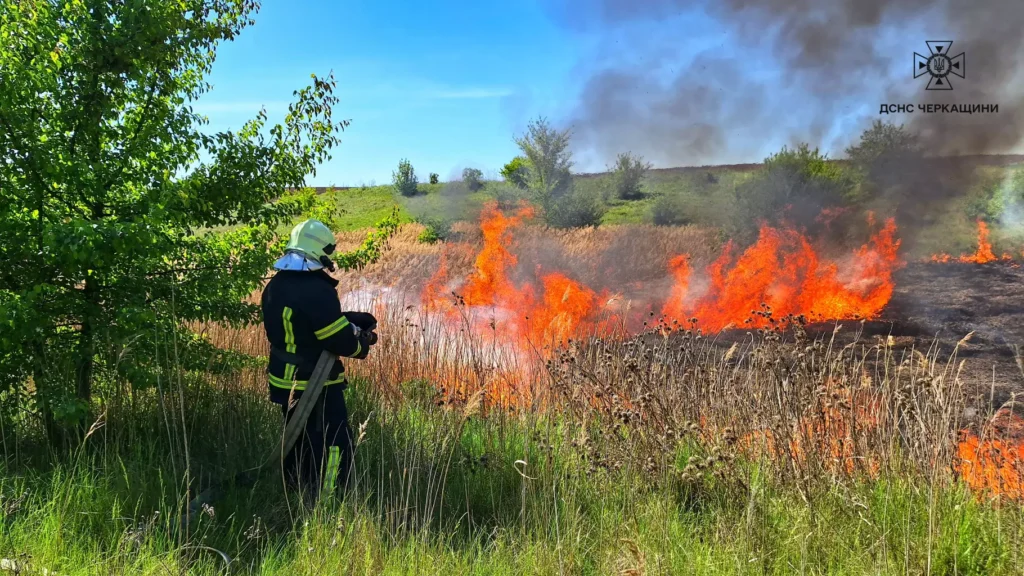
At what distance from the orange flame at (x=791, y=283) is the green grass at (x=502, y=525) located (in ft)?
31.6

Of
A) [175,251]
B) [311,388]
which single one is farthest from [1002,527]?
[175,251]

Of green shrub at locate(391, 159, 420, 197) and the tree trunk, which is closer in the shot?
the tree trunk

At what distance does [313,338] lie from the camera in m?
3.85

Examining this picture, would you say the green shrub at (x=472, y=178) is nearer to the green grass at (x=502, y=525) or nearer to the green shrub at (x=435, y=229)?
the green shrub at (x=435, y=229)

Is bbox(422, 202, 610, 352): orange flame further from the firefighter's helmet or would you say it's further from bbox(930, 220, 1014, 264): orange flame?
bbox(930, 220, 1014, 264): orange flame

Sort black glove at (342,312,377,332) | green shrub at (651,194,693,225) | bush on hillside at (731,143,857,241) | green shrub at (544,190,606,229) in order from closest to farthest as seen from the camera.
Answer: black glove at (342,312,377,332)
bush on hillside at (731,143,857,241)
green shrub at (651,194,693,225)
green shrub at (544,190,606,229)

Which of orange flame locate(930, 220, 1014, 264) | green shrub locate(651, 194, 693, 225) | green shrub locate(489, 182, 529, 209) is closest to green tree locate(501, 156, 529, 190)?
green shrub locate(489, 182, 529, 209)

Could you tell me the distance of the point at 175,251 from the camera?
182 inches

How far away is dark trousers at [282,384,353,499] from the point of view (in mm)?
3922

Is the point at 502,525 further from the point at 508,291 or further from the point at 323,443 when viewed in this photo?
the point at 508,291

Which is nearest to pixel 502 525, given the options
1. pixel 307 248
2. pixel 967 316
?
pixel 307 248

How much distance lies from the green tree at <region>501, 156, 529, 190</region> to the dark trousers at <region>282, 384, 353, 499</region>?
27303mm

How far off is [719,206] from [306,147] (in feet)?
72.9

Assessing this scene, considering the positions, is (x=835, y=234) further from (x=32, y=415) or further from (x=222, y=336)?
(x=32, y=415)
